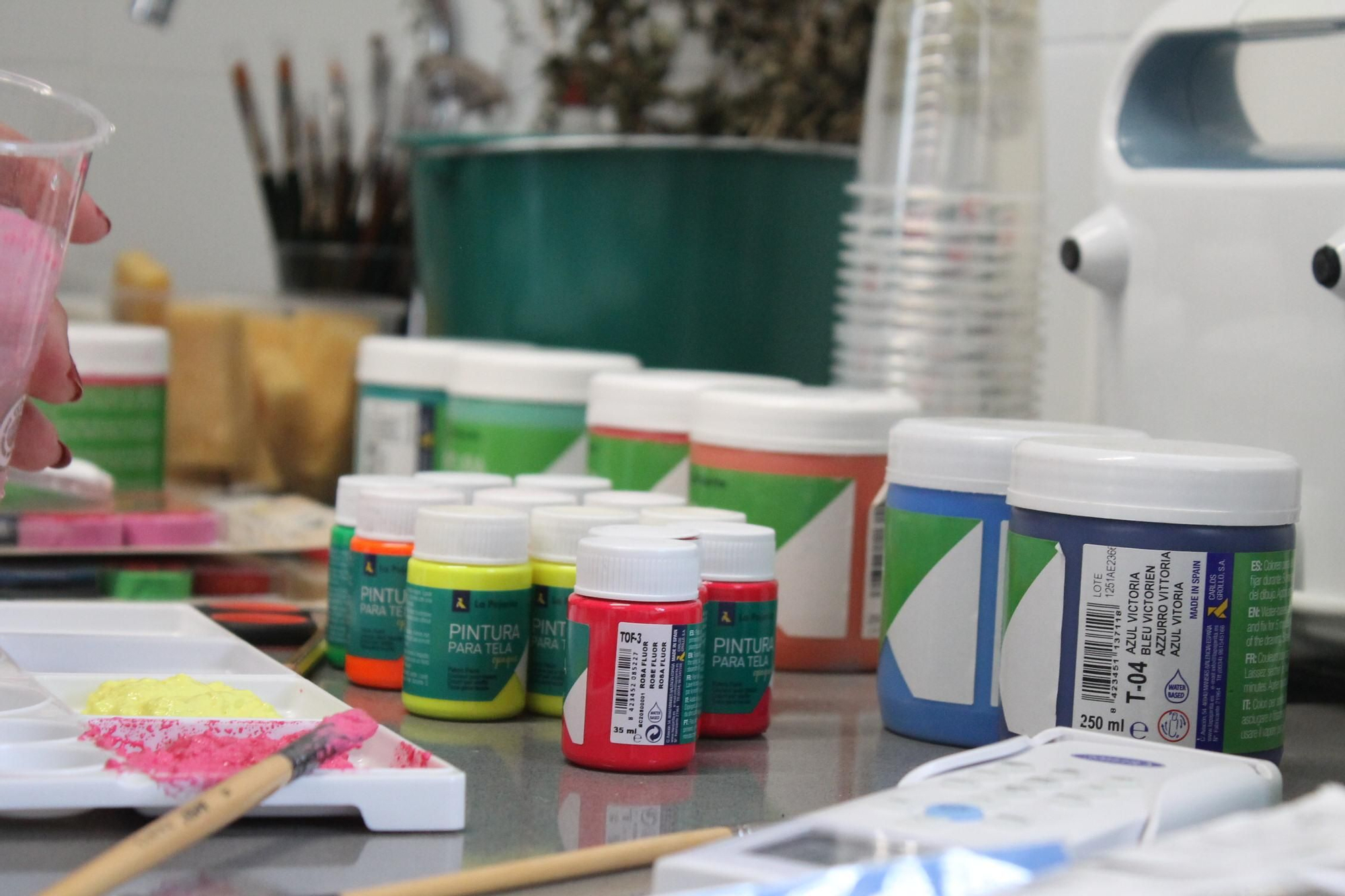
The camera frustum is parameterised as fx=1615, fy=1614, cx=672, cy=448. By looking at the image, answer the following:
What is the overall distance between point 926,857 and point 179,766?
0.82 ft

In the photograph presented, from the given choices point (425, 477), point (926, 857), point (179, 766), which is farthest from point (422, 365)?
point (926, 857)

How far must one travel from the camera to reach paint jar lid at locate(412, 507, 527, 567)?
0.67 meters

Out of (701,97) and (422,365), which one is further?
(701,97)

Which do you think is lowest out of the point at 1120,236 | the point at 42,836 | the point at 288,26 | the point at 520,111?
the point at 42,836

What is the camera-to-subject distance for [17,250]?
1.83 ft

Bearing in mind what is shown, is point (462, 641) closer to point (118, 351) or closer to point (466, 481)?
point (466, 481)

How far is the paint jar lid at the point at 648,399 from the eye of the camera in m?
0.89

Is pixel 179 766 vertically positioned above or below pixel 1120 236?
below

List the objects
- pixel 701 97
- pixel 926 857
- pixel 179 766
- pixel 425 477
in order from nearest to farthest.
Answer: pixel 926 857 → pixel 179 766 → pixel 425 477 → pixel 701 97

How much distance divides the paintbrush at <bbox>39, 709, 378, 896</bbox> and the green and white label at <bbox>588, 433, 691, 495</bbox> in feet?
1.18

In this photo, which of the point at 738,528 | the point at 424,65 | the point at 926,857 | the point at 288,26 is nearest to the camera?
the point at 926,857

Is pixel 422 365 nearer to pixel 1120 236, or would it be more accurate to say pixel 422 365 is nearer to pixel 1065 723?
Result: pixel 1120 236

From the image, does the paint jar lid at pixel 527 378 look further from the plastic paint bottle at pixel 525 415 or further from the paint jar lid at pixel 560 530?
the paint jar lid at pixel 560 530

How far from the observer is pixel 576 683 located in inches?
24.3
